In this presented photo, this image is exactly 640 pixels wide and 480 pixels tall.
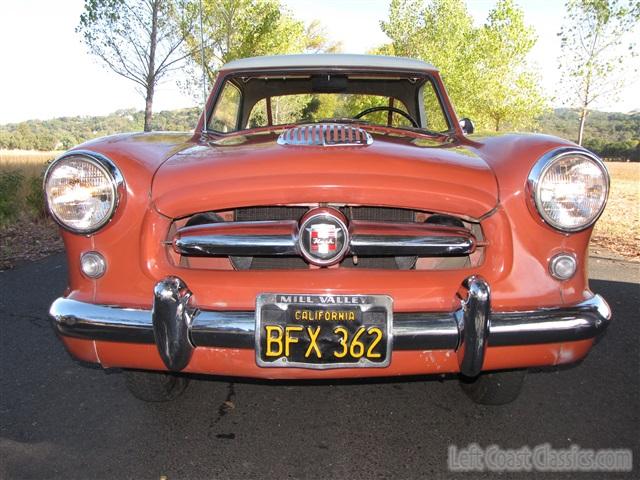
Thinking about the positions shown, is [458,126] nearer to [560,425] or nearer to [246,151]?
[246,151]

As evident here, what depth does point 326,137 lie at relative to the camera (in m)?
2.13

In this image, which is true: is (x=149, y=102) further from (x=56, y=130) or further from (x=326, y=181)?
(x=56, y=130)

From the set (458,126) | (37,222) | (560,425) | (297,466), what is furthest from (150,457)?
(37,222)

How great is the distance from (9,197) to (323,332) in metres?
7.52

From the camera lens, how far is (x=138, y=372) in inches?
87.0

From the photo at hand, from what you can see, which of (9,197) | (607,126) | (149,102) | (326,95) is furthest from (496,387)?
(607,126)

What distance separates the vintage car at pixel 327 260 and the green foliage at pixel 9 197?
637 cm

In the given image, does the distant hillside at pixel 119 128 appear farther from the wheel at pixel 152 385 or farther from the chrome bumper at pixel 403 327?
the chrome bumper at pixel 403 327

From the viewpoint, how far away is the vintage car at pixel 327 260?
1.69 metres

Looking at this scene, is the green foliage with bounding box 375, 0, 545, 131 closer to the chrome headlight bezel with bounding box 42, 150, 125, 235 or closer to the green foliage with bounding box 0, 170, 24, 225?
the green foliage with bounding box 0, 170, 24, 225

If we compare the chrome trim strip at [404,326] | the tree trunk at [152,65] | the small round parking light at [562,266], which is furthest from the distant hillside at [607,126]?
the chrome trim strip at [404,326]

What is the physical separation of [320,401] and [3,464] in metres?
1.27

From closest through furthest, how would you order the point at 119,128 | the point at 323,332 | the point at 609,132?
1. the point at 323,332
2. the point at 119,128
3. the point at 609,132

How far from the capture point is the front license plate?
167 cm
